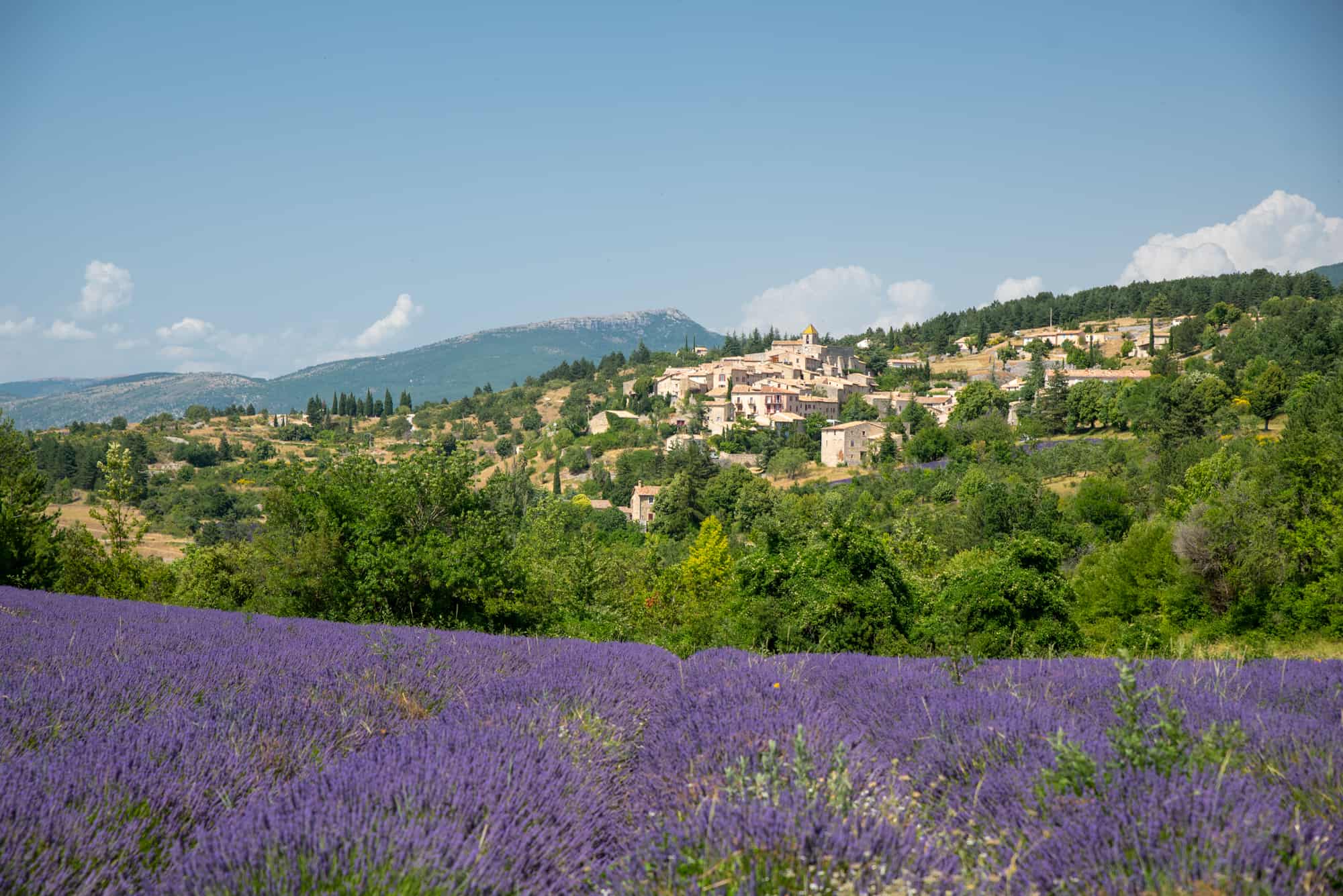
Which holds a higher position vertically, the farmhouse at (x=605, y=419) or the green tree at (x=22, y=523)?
the green tree at (x=22, y=523)

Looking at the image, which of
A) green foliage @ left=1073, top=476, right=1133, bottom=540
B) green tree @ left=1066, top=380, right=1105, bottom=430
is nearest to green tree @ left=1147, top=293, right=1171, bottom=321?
green tree @ left=1066, top=380, right=1105, bottom=430

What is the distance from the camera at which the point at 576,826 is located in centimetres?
308

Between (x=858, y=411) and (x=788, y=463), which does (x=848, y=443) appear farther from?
(x=858, y=411)

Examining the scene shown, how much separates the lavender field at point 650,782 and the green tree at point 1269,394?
76.6m

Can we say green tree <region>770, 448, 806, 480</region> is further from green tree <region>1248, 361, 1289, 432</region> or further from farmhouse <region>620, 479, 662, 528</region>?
green tree <region>1248, 361, 1289, 432</region>

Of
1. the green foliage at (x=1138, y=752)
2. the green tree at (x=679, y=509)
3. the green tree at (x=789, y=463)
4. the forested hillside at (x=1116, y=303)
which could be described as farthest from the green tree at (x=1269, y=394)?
the green foliage at (x=1138, y=752)

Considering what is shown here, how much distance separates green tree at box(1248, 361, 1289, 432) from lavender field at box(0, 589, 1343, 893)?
76.6 m

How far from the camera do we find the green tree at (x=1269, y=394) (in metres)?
67.8

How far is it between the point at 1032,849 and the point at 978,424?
91030 mm

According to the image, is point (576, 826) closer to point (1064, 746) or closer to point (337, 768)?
point (337, 768)

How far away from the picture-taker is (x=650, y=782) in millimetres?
3734

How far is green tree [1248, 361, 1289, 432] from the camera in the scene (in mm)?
67750

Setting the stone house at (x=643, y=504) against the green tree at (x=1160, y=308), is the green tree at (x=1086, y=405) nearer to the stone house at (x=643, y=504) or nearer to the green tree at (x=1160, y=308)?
the stone house at (x=643, y=504)

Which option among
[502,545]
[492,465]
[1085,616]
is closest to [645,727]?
[502,545]
